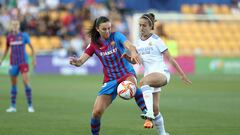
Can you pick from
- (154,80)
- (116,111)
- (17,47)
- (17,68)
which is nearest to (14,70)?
(17,68)

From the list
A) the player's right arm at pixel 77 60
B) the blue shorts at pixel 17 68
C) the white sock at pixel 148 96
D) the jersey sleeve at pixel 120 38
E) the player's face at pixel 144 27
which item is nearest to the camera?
the jersey sleeve at pixel 120 38

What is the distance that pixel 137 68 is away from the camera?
28281 mm

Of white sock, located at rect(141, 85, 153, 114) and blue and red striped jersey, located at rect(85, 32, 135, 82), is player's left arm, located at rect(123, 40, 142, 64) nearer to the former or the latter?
blue and red striped jersey, located at rect(85, 32, 135, 82)

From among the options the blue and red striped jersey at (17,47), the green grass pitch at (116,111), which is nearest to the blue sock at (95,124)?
the green grass pitch at (116,111)

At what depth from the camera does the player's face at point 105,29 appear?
1023 centimetres

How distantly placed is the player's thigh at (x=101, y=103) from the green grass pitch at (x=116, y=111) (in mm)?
1710

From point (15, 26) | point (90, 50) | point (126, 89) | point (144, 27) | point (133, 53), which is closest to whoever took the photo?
point (133, 53)

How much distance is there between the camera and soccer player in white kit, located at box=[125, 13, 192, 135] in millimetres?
10773

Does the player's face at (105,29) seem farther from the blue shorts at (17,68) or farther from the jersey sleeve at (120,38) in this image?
the blue shorts at (17,68)

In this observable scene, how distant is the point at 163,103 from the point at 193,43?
17906mm

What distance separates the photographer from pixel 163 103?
1878 cm

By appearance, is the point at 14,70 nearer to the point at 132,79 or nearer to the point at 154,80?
the point at 154,80

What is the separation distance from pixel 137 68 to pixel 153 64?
1730cm

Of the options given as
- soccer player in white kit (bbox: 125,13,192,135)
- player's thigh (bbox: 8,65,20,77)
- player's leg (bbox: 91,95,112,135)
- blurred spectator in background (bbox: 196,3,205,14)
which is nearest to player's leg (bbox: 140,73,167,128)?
soccer player in white kit (bbox: 125,13,192,135)
